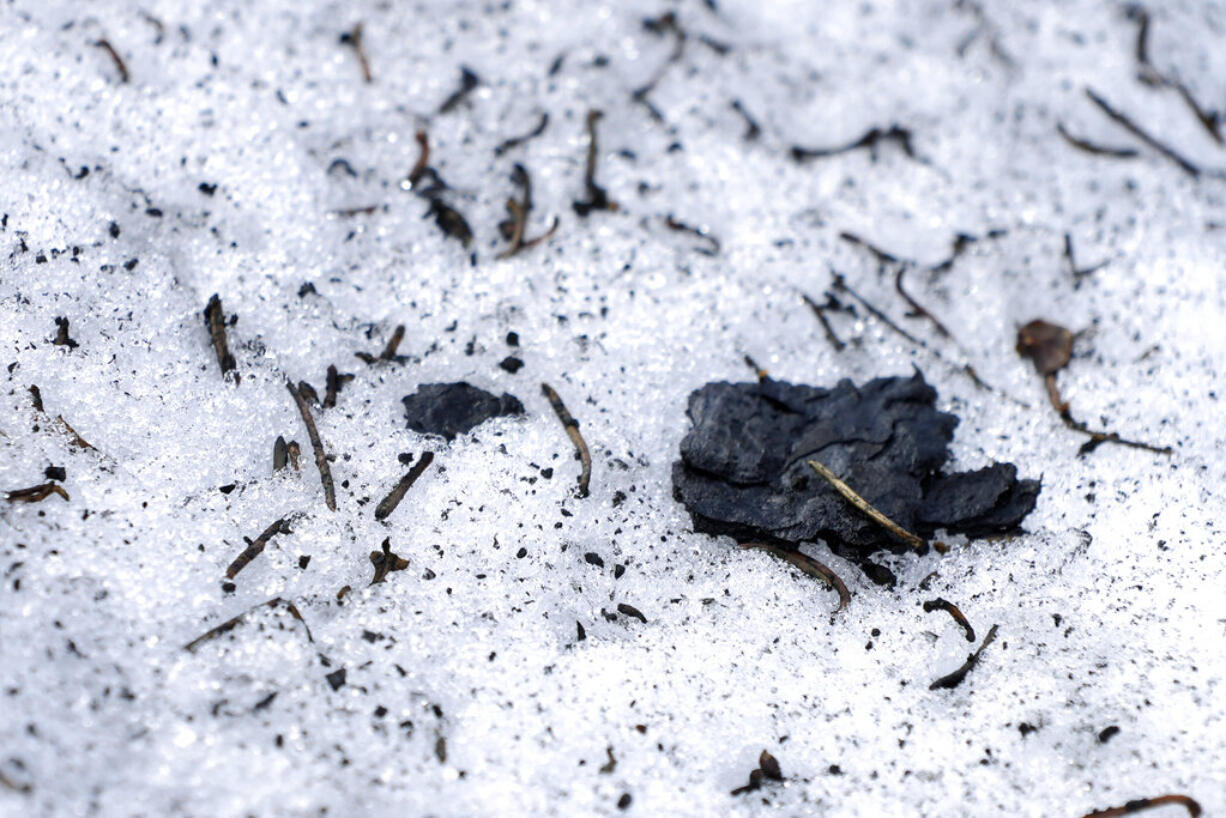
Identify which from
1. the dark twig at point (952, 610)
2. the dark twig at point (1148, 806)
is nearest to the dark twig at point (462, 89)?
the dark twig at point (952, 610)

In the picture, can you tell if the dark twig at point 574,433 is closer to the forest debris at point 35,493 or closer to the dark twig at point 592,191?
the dark twig at point 592,191

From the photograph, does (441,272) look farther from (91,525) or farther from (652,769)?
(652,769)

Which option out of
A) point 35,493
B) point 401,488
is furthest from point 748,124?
point 35,493

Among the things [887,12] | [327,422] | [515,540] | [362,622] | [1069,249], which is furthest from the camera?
[887,12]

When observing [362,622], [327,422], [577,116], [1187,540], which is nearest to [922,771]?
[1187,540]

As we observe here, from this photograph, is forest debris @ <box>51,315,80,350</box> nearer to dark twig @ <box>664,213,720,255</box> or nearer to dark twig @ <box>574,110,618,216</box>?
dark twig @ <box>574,110,618,216</box>

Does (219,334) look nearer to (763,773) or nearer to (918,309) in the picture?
(763,773)
